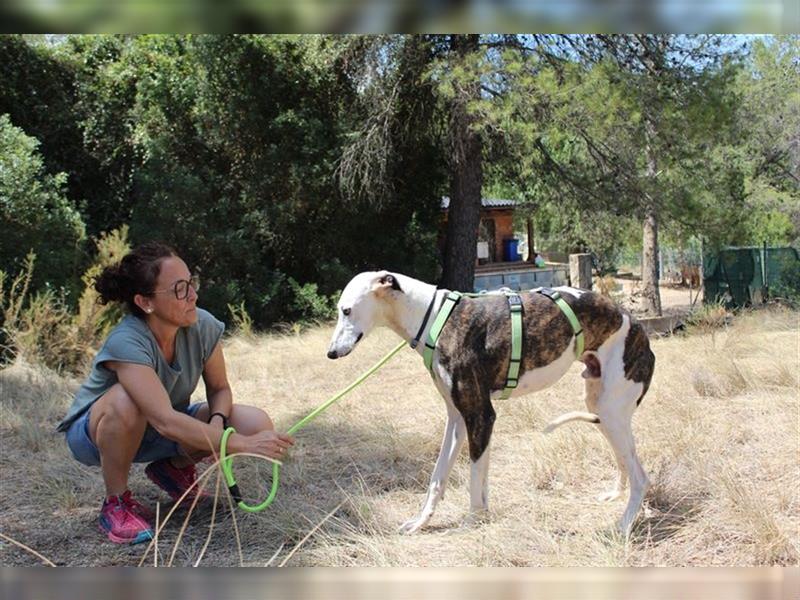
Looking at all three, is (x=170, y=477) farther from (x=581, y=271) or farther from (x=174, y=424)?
(x=581, y=271)

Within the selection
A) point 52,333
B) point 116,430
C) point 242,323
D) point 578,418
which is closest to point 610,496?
point 578,418

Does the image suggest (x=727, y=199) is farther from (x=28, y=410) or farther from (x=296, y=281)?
(x=28, y=410)

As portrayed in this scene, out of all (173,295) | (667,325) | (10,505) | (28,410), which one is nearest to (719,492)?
(173,295)

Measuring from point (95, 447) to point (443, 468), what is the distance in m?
1.61

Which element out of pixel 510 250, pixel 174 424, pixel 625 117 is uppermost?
pixel 625 117

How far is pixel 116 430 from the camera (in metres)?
3.28

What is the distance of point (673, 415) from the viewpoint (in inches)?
198

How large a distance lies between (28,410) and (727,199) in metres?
10.5

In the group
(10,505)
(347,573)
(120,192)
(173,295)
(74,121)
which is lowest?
(10,505)

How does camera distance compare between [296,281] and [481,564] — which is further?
[296,281]

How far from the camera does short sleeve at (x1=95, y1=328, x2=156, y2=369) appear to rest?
321 cm

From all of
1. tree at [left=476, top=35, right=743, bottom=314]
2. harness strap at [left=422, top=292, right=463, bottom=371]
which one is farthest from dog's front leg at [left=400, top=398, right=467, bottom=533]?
tree at [left=476, top=35, right=743, bottom=314]

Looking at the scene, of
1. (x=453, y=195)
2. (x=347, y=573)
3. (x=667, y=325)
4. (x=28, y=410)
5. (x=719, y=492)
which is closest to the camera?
(x=347, y=573)

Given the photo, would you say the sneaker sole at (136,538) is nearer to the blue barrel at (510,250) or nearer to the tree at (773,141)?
the tree at (773,141)
